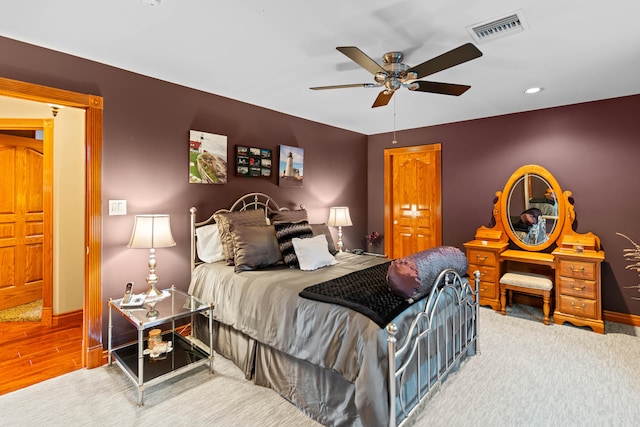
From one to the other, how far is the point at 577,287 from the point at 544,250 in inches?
28.2

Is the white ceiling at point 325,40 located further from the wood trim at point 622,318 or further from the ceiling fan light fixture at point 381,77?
the wood trim at point 622,318

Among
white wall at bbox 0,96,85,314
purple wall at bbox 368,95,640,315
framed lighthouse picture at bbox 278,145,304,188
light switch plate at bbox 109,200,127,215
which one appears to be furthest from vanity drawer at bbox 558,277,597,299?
white wall at bbox 0,96,85,314

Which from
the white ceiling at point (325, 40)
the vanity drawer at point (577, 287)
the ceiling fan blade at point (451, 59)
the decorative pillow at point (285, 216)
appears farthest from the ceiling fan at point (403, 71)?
the vanity drawer at point (577, 287)

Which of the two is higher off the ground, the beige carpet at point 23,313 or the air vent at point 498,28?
the air vent at point 498,28

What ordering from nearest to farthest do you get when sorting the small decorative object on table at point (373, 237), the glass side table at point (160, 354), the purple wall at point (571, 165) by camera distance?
the glass side table at point (160, 354), the purple wall at point (571, 165), the small decorative object on table at point (373, 237)

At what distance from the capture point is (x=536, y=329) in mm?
3480

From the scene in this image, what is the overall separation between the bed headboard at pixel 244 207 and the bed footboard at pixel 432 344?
224cm

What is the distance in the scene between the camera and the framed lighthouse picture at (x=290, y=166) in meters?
4.26

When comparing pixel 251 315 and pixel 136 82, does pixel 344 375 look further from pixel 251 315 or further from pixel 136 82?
pixel 136 82

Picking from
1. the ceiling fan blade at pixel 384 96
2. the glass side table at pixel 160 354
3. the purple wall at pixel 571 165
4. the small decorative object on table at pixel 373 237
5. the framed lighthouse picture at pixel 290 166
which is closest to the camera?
the glass side table at pixel 160 354

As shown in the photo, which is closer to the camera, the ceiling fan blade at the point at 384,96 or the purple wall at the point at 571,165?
the ceiling fan blade at the point at 384,96

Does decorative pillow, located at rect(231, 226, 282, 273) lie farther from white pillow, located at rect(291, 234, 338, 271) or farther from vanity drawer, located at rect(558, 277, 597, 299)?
vanity drawer, located at rect(558, 277, 597, 299)

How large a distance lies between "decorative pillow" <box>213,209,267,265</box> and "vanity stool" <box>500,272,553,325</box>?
2946 millimetres

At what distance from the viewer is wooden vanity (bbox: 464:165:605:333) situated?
11.3ft
